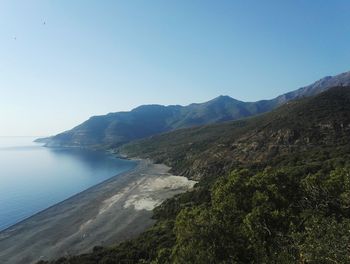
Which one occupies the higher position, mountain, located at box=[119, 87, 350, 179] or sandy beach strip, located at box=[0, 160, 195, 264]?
mountain, located at box=[119, 87, 350, 179]

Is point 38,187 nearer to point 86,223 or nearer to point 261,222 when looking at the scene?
point 86,223

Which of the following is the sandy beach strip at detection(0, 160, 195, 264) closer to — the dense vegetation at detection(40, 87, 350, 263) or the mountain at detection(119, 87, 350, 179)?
the dense vegetation at detection(40, 87, 350, 263)

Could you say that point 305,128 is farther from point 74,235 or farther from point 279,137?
point 74,235

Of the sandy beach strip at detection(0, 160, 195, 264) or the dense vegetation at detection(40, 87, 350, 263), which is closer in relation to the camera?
the dense vegetation at detection(40, 87, 350, 263)

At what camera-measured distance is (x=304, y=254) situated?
1827cm

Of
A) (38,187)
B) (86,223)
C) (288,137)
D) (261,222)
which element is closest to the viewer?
(261,222)

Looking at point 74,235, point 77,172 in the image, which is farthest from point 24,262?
point 77,172

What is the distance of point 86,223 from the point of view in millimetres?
80875

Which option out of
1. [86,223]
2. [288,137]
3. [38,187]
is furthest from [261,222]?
[38,187]

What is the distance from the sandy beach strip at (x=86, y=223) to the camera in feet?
212

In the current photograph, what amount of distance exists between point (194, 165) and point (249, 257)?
116663mm

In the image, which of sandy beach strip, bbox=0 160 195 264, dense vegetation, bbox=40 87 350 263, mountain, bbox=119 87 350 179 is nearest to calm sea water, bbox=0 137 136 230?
sandy beach strip, bbox=0 160 195 264

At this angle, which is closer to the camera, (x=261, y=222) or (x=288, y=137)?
(x=261, y=222)

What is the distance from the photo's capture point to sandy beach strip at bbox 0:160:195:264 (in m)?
64.5
